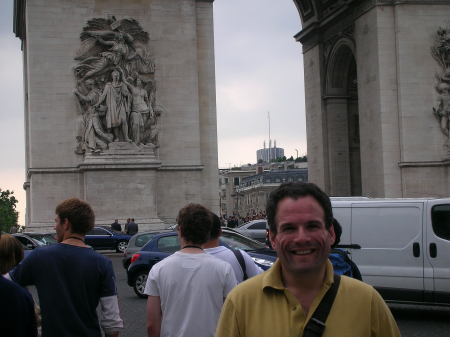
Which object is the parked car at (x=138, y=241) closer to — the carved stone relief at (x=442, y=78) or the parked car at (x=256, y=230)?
the parked car at (x=256, y=230)

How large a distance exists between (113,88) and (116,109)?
61 centimetres

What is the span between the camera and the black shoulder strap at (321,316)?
127 inches

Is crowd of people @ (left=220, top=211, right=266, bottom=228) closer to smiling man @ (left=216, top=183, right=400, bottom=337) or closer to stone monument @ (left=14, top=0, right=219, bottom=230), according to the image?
stone monument @ (left=14, top=0, right=219, bottom=230)

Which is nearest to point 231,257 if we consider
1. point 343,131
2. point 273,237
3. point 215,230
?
point 215,230

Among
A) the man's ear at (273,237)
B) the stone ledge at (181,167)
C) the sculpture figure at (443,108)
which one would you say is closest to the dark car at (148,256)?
the stone ledge at (181,167)

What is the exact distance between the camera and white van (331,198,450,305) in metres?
13.3

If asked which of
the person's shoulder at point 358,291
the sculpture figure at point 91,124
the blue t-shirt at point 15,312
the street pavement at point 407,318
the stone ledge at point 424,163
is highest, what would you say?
the sculpture figure at point 91,124

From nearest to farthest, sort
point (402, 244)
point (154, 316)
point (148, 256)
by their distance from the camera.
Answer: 1. point (154, 316)
2. point (402, 244)
3. point (148, 256)

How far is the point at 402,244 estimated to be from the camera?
13508 millimetres

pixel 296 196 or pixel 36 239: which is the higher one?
pixel 296 196

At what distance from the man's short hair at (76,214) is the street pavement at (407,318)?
6.59m

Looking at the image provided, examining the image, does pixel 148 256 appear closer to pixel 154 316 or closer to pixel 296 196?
pixel 154 316

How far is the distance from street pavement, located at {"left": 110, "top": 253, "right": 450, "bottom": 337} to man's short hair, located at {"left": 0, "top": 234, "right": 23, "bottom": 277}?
6883 mm

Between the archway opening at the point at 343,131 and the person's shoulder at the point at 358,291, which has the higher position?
the archway opening at the point at 343,131
